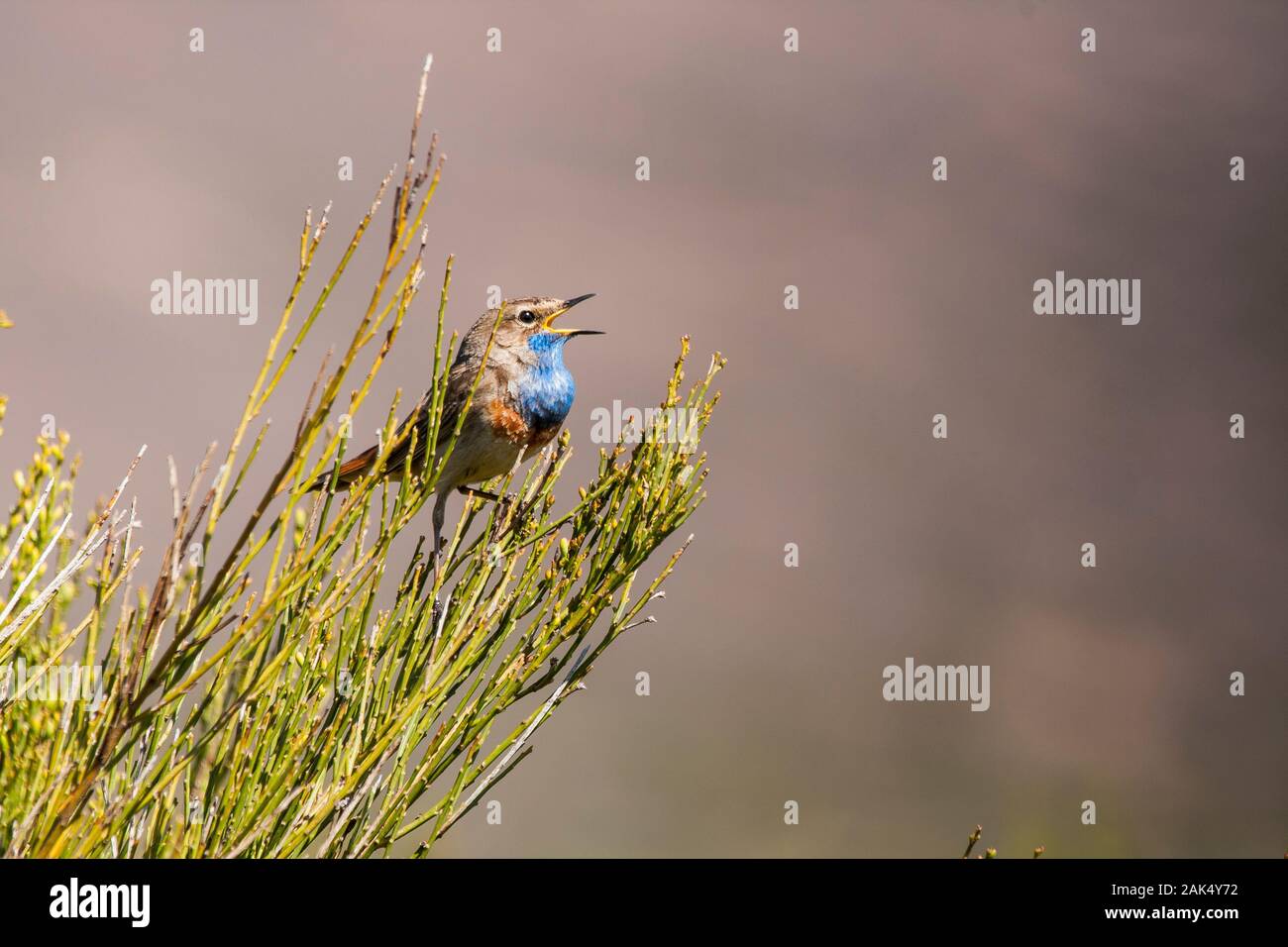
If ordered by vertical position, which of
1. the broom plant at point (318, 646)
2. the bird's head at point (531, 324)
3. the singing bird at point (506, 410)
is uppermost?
the bird's head at point (531, 324)

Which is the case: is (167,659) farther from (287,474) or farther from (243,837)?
(243,837)

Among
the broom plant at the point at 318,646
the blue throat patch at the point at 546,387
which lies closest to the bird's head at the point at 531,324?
the blue throat patch at the point at 546,387

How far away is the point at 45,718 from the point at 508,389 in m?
2.01

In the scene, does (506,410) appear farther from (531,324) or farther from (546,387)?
(531,324)

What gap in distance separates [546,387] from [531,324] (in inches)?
15.4

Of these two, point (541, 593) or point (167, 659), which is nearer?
point (167, 659)

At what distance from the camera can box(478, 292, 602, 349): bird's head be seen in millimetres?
4082

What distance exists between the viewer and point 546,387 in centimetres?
394

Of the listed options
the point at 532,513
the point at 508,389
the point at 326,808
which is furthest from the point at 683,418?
the point at 508,389

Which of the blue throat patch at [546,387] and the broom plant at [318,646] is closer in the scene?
the broom plant at [318,646]

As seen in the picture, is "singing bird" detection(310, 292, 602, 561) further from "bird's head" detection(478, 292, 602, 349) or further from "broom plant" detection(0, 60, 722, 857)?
"broom plant" detection(0, 60, 722, 857)

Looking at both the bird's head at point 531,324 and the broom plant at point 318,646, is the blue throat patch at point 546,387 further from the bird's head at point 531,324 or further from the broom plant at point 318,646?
the broom plant at point 318,646

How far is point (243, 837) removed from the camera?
1673 mm

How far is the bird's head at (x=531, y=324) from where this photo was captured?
4082mm
